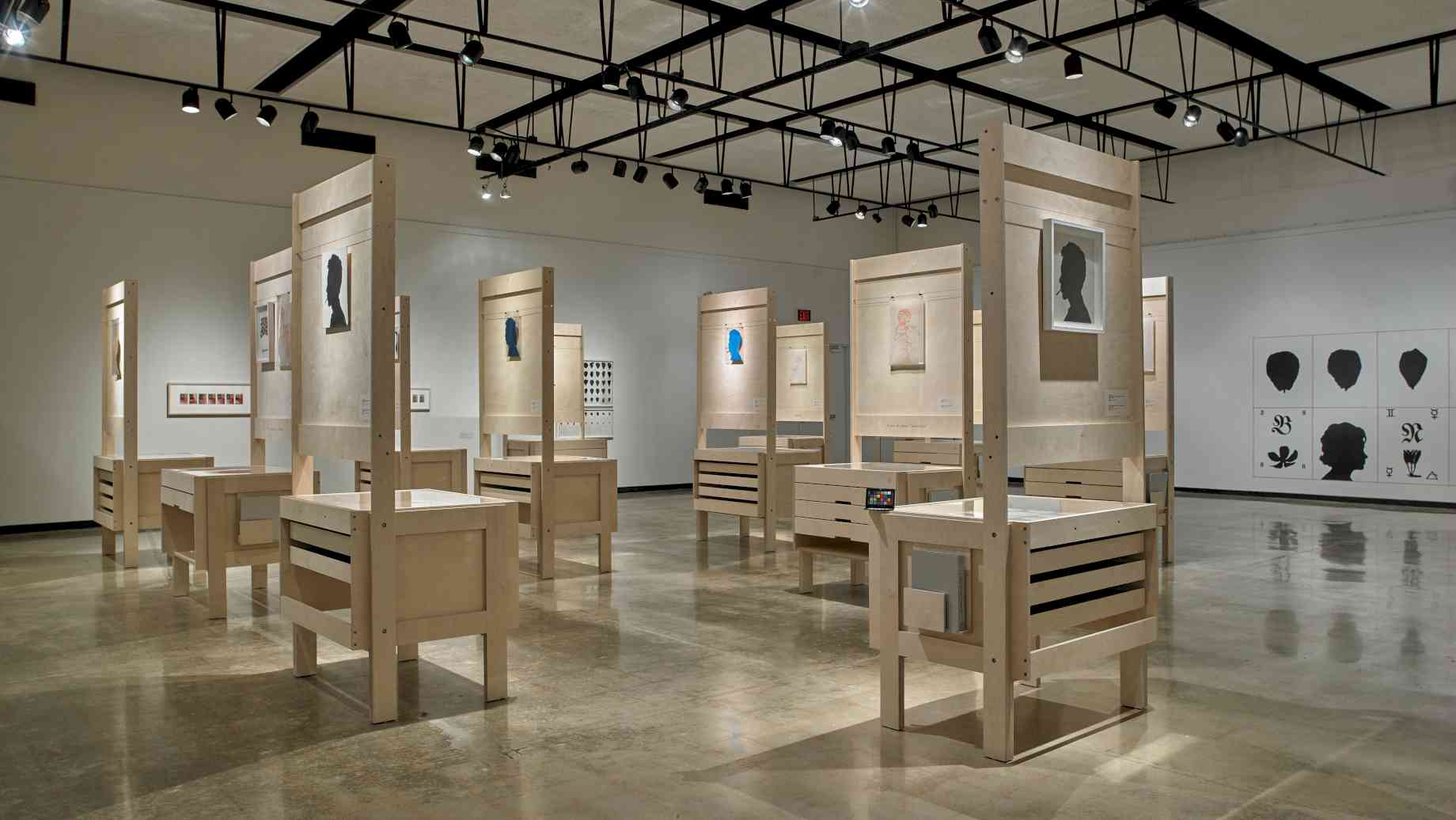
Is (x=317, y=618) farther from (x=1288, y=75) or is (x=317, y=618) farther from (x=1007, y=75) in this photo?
(x=1288, y=75)

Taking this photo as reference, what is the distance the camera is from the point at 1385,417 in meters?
12.4

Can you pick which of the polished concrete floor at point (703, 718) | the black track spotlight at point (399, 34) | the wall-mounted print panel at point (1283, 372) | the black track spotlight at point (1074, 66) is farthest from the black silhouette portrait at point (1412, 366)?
the black track spotlight at point (399, 34)

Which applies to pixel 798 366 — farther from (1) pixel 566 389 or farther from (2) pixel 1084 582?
(2) pixel 1084 582

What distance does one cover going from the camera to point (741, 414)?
31.0 ft

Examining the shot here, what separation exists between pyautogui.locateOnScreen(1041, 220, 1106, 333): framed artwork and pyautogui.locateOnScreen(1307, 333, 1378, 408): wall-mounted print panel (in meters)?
10.5

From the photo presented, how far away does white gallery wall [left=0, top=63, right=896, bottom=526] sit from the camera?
9961 millimetres

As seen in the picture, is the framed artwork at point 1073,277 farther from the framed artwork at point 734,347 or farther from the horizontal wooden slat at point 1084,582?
the framed artwork at point 734,347

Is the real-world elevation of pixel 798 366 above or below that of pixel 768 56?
below

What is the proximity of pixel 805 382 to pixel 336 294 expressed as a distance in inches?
241

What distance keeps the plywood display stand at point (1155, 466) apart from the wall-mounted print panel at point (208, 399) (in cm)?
823

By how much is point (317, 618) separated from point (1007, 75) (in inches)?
346

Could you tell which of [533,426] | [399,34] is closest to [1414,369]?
[533,426]

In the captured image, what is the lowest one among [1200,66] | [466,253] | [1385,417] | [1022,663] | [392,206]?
[1022,663]

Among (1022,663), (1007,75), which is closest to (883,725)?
(1022,663)
